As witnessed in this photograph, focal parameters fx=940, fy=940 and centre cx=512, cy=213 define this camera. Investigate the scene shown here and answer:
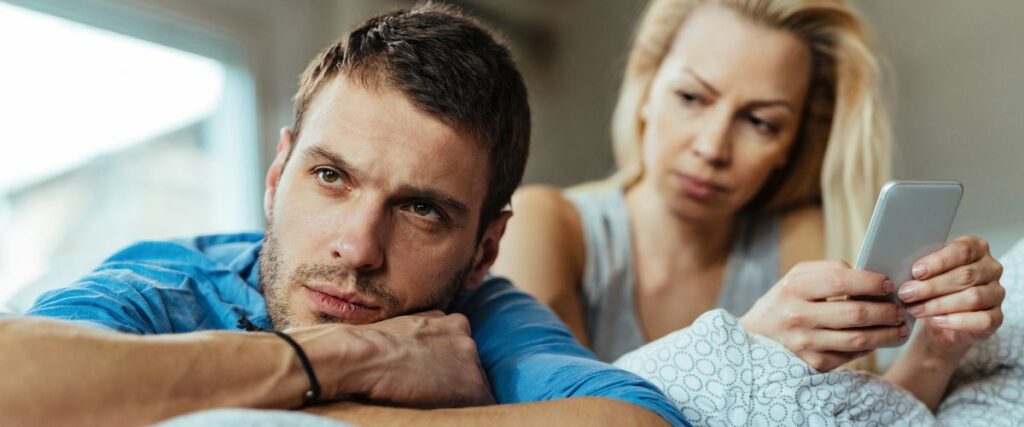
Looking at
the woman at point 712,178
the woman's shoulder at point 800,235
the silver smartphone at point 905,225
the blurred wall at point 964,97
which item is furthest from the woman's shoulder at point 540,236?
the blurred wall at point 964,97

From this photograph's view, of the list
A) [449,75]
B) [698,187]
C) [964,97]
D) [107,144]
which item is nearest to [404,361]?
[449,75]

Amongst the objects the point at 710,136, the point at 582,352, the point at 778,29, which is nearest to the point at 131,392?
the point at 582,352

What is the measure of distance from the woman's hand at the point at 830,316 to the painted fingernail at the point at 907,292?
0.01m

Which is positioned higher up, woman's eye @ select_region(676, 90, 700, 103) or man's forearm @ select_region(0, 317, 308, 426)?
woman's eye @ select_region(676, 90, 700, 103)

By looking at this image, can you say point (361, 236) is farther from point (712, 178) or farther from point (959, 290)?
point (712, 178)

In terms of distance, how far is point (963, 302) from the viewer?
1.07 metres

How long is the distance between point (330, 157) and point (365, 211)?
0.08m

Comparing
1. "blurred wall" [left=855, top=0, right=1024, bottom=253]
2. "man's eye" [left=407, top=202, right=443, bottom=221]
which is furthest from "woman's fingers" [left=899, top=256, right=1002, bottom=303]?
"blurred wall" [left=855, top=0, right=1024, bottom=253]

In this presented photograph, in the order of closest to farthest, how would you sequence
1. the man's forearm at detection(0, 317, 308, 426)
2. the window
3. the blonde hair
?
the man's forearm at detection(0, 317, 308, 426), the blonde hair, the window

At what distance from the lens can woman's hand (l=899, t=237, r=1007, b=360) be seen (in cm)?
107

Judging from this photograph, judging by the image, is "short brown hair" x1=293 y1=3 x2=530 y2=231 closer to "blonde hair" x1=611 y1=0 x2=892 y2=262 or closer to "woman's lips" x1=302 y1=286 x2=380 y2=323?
"woman's lips" x1=302 y1=286 x2=380 y2=323

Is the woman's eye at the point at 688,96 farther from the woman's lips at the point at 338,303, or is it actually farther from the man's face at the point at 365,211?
the woman's lips at the point at 338,303

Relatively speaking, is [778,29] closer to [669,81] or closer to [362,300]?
[669,81]

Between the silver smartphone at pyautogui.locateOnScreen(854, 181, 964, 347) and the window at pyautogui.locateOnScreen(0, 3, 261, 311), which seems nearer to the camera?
the silver smartphone at pyautogui.locateOnScreen(854, 181, 964, 347)
